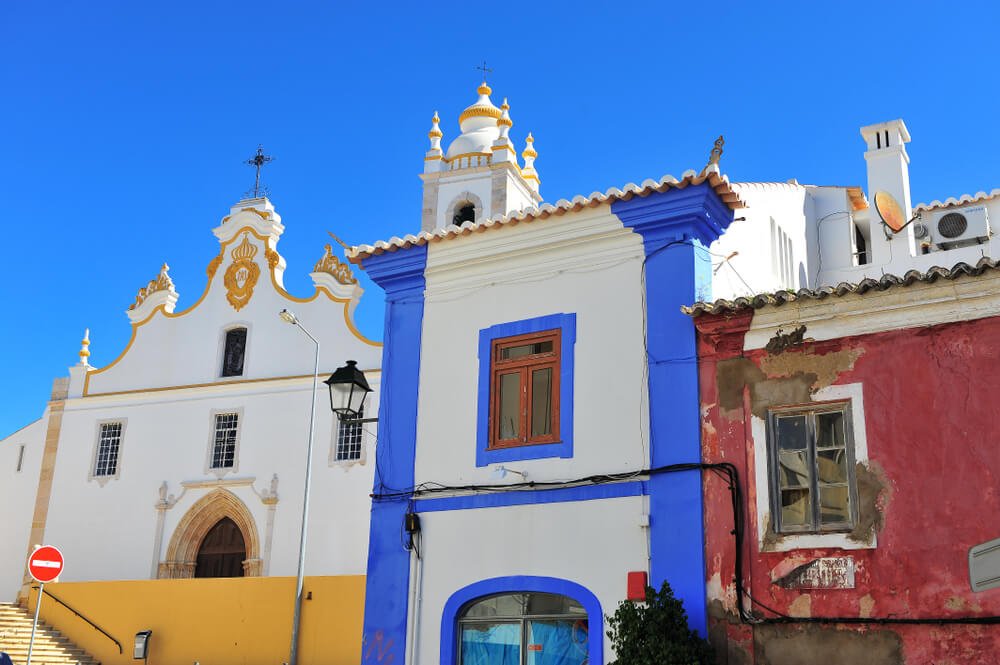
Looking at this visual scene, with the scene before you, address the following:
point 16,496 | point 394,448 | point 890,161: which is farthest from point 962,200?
point 16,496

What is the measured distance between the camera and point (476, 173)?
34.8 m

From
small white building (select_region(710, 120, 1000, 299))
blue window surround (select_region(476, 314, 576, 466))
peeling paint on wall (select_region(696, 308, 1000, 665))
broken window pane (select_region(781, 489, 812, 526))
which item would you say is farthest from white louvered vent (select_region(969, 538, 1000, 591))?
small white building (select_region(710, 120, 1000, 299))

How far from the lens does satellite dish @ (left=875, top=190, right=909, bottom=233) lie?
57.0ft

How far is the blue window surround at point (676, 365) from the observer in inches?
395

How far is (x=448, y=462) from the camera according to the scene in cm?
1177

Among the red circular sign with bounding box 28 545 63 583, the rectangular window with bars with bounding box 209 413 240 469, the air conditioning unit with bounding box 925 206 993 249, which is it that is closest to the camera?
the red circular sign with bounding box 28 545 63 583

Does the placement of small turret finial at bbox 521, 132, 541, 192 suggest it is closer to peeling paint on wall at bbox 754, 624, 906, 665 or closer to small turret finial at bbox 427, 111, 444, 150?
small turret finial at bbox 427, 111, 444, 150

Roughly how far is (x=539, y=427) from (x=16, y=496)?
21.6 metres

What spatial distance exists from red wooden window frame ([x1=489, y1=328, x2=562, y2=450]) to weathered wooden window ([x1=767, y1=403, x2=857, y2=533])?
2273 mm

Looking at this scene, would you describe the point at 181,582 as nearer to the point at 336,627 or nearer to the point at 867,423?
the point at 336,627

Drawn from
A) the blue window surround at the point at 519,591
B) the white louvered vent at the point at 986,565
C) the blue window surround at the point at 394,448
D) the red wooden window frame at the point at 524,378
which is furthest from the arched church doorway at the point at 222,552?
the white louvered vent at the point at 986,565

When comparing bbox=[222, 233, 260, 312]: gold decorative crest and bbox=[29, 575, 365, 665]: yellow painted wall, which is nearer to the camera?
bbox=[29, 575, 365, 665]: yellow painted wall

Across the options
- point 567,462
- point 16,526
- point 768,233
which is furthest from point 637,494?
point 16,526

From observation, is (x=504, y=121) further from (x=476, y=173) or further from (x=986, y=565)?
(x=986, y=565)
